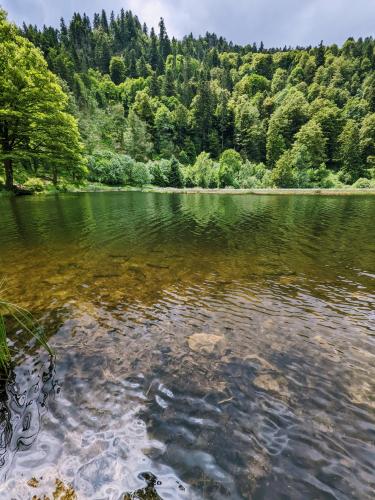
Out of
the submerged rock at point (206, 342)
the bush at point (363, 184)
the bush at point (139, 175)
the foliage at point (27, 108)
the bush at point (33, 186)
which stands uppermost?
the foliage at point (27, 108)

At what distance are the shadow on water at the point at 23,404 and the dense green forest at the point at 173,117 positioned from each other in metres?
31.8

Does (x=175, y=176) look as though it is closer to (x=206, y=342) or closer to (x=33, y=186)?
(x=33, y=186)

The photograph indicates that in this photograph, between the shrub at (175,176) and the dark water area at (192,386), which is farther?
the shrub at (175,176)

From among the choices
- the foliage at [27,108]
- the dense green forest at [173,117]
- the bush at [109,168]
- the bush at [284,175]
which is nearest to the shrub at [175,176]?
the dense green forest at [173,117]

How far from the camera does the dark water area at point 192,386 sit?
2727 mm

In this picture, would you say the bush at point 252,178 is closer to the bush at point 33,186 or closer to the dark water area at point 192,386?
the bush at point 33,186

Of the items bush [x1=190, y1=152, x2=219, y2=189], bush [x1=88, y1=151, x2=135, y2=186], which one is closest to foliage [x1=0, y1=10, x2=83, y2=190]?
bush [x1=88, y1=151, x2=135, y2=186]

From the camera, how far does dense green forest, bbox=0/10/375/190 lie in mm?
30234

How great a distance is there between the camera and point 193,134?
115 meters

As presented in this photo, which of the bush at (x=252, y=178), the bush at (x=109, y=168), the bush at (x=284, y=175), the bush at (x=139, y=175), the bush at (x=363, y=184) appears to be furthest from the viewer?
the bush at (x=252, y=178)

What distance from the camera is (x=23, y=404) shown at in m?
3.47

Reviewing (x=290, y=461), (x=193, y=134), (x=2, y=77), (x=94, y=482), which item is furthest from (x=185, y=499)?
(x=193, y=134)

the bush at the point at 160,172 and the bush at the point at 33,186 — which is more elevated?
the bush at the point at 160,172

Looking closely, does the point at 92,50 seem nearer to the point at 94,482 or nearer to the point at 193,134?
the point at 193,134
